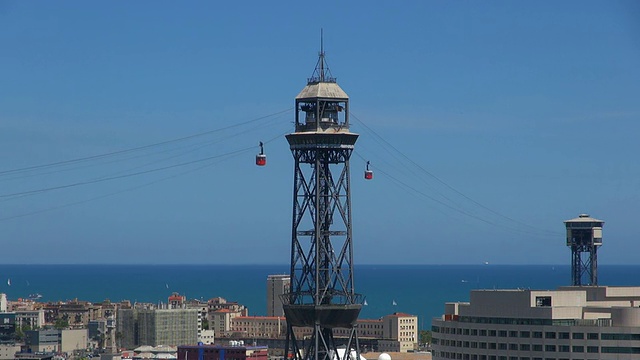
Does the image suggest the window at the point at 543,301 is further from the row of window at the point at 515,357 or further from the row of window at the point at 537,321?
the row of window at the point at 515,357

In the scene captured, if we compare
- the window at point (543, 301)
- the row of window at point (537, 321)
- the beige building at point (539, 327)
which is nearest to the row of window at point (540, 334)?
the beige building at point (539, 327)

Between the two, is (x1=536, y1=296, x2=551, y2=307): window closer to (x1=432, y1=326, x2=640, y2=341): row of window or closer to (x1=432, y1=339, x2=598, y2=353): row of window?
(x1=432, y1=326, x2=640, y2=341): row of window

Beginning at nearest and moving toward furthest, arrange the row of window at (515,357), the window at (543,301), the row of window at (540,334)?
the row of window at (515,357) → the row of window at (540,334) → the window at (543,301)

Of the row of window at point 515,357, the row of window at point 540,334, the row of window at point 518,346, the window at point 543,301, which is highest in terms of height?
the window at point 543,301

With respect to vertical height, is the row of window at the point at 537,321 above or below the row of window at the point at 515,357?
above

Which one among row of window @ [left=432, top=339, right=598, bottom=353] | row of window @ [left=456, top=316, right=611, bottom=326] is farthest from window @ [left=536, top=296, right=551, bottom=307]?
row of window @ [left=432, top=339, right=598, bottom=353]

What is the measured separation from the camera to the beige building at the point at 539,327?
123m

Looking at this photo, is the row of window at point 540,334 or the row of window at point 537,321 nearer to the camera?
the row of window at point 540,334

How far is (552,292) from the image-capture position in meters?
127

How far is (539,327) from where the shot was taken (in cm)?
12619

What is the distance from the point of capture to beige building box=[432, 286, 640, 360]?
123 meters

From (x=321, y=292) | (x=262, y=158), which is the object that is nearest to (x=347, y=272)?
(x=321, y=292)

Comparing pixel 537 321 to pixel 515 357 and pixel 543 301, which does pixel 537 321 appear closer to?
pixel 543 301

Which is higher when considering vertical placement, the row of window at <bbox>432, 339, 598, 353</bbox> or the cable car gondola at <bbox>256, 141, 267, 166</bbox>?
the cable car gondola at <bbox>256, 141, 267, 166</bbox>
